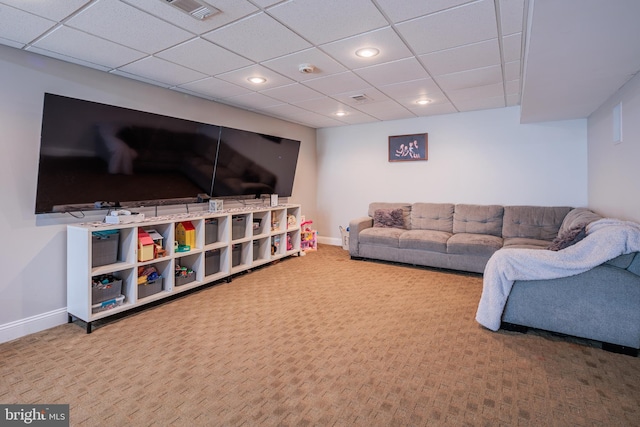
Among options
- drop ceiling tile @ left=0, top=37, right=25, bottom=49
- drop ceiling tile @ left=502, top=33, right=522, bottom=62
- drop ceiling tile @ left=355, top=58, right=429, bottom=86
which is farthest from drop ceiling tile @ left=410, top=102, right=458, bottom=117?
drop ceiling tile @ left=0, top=37, right=25, bottom=49

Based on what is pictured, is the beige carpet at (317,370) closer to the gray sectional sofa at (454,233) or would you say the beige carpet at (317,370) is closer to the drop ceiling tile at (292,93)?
the gray sectional sofa at (454,233)

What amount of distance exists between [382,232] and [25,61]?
433 centimetres

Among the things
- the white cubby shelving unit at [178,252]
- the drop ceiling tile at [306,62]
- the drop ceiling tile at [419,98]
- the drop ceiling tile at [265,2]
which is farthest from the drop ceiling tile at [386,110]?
the drop ceiling tile at [265,2]

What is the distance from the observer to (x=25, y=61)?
268cm

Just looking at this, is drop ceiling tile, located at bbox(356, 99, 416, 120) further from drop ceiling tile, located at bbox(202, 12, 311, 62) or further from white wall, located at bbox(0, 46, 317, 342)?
white wall, located at bbox(0, 46, 317, 342)

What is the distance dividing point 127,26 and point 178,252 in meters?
2.14

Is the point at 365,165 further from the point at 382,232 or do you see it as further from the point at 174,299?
the point at 174,299

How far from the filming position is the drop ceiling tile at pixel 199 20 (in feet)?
6.59

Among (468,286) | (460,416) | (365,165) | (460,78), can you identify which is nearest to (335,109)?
(365,165)

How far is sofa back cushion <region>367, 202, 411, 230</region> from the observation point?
530 centimetres

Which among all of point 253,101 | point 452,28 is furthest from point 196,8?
point 253,101

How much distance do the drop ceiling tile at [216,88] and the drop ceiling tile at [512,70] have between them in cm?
275

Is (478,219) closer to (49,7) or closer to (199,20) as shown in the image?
(199,20)

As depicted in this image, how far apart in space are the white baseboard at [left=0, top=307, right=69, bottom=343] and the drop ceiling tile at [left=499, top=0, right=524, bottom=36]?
4192mm
